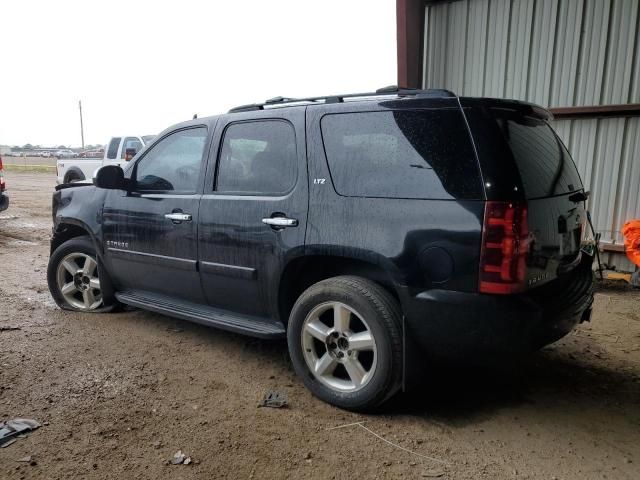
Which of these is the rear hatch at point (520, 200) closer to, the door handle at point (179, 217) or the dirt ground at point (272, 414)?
the dirt ground at point (272, 414)

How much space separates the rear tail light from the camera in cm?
241

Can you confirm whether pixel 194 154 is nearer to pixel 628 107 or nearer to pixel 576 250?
pixel 576 250

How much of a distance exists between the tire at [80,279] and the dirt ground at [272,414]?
0.39 m

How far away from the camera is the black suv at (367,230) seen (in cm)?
250

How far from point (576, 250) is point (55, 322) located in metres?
4.28

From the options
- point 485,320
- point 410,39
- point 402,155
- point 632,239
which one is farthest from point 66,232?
point 632,239

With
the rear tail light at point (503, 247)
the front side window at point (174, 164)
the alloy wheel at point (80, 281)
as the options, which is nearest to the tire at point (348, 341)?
the rear tail light at point (503, 247)

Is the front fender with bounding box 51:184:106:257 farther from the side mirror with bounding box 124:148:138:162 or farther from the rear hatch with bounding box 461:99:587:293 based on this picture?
the side mirror with bounding box 124:148:138:162

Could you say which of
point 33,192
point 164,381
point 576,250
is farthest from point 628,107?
point 33,192

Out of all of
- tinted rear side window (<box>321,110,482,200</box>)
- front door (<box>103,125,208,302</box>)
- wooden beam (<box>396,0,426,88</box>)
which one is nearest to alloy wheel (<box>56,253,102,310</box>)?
front door (<box>103,125,208,302</box>)

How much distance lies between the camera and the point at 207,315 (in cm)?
365

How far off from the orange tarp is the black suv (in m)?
3.16

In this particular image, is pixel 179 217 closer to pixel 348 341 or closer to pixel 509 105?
pixel 348 341

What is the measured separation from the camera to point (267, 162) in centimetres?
338
